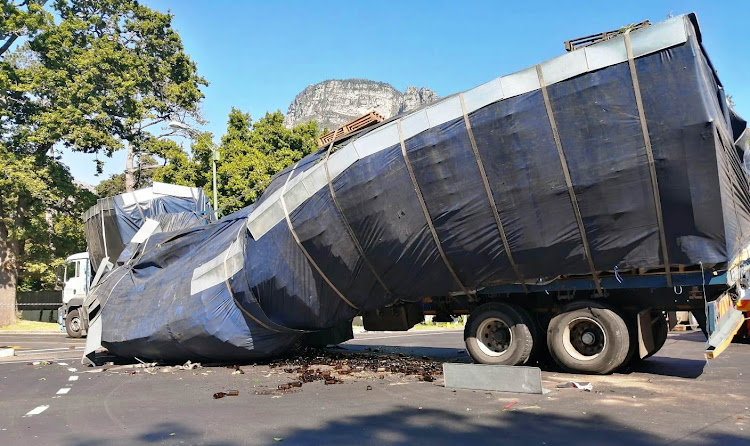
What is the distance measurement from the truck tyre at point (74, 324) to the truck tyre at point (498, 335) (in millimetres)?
17243

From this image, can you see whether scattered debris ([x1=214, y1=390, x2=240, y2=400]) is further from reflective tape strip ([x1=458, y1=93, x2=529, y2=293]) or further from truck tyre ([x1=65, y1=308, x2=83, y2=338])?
truck tyre ([x1=65, y1=308, x2=83, y2=338])

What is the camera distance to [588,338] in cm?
844

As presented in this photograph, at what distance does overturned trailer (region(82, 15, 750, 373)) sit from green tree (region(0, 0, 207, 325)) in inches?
821

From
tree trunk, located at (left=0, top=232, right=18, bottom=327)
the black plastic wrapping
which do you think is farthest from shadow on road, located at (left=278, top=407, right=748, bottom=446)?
tree trunk, located at (left=0, top=232, right=18, bottom=327)

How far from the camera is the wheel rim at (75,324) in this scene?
21.3m

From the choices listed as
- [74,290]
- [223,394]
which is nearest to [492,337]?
[223,394]

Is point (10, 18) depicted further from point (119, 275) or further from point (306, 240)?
point (306, 240)

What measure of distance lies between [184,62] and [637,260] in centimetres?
3167

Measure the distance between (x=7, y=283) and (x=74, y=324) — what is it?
8498 mm

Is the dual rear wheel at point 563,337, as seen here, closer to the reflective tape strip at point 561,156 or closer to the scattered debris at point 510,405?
the reflective tape strip at point 561,156

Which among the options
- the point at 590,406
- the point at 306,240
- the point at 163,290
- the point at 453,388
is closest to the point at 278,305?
the point at 306,240

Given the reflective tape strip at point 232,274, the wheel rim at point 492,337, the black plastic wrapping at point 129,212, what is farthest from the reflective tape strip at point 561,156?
the black plastic wrapping at point 129,212

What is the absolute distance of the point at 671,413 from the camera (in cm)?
598

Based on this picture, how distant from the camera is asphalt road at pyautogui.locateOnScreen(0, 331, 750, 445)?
5.30 metres
